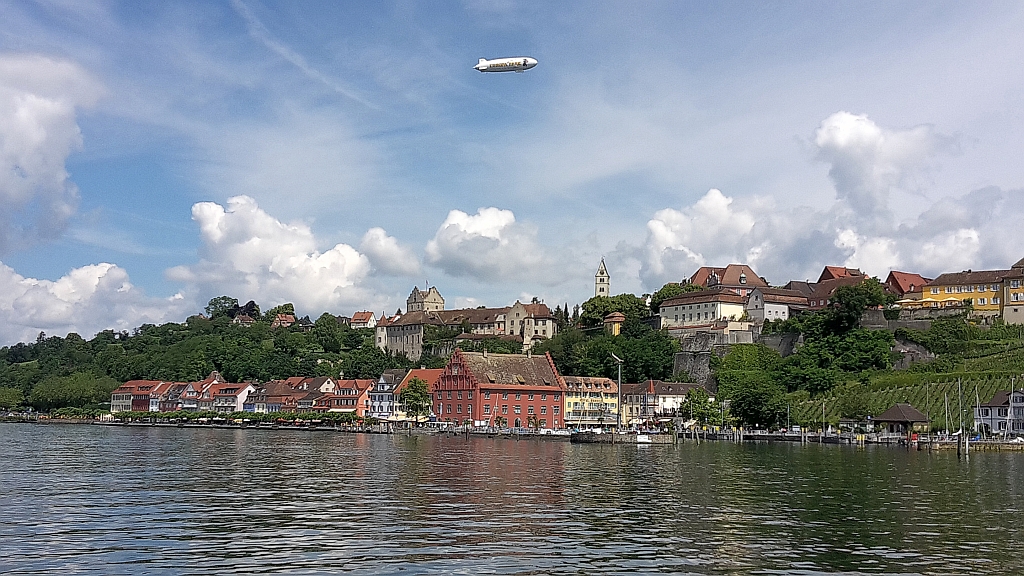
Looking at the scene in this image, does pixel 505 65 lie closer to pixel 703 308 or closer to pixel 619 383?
pixel 619 383

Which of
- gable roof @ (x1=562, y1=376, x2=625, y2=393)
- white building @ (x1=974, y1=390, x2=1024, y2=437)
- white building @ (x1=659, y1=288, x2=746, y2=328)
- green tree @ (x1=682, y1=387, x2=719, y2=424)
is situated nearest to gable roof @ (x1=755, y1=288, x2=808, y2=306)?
white building @ (x1=659, y1=288, x2=746, y2=328)

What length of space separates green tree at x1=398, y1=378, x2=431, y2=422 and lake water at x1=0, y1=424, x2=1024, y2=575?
62525mm

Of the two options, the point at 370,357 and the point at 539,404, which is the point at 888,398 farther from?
the point at 370,357

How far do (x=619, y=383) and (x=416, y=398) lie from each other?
34.1 metres

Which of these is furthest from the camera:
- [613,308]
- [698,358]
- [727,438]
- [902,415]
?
[613,308]

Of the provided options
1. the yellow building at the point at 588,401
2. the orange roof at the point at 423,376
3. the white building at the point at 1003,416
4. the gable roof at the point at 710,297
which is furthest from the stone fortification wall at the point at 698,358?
the white building at the point at 1003,416

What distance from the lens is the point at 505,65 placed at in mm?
70125

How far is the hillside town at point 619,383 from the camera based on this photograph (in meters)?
124

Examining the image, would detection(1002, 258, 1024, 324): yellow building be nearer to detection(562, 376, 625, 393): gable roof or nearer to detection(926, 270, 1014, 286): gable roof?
detection(926, 270, 1014, 286): gable roof

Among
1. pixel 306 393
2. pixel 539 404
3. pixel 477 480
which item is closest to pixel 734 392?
pixel 539 404

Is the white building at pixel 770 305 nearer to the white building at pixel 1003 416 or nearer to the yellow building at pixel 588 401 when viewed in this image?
the yellow building at pixel 588 401

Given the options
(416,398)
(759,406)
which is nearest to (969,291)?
(759,406)

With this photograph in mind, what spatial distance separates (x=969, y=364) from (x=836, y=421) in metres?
17.2

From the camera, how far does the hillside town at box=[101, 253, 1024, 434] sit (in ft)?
406
